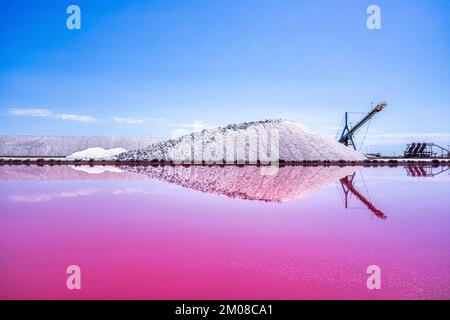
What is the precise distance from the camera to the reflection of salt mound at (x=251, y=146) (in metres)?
27.2

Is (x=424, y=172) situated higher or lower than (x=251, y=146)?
lower

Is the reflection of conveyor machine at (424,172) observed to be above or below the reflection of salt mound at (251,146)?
below

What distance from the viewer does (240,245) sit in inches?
177

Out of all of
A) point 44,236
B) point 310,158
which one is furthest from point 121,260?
point 310,158

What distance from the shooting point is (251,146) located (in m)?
28.5

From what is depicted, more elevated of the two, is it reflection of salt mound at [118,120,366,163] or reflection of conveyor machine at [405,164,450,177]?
reflection of salt mound at [118,120,366,163]

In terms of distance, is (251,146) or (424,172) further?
(251,146)

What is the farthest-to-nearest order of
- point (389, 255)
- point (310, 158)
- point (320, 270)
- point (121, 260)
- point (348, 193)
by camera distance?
point (310, 158) < point (348, 193) < point (389, 255) < point (121, 260) < point (320, 270)

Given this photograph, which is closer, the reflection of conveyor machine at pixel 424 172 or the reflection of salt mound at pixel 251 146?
the reflection of conveyor machine at pixel 424 172

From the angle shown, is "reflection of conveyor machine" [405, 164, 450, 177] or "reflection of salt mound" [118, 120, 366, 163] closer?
"reflection of conveyor machine" [405, 164, 450, 177]

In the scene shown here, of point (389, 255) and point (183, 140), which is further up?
point (183, 140)

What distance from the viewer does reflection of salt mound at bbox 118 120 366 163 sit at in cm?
2725
